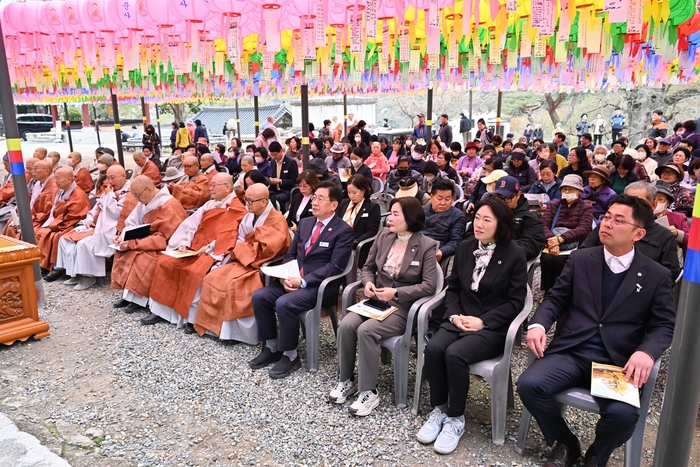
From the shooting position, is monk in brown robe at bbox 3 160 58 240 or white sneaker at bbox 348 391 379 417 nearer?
white sneaker at bbox 348 391 379 417

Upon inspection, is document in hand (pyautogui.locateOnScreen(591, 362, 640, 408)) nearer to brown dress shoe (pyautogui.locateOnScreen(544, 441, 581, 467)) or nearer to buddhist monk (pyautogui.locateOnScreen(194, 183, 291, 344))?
brown dress shoe (pyautogui.locateOnScreen(544, 441, 581, 467))

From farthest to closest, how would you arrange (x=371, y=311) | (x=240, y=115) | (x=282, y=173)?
(x=240, y=115), (x=282, y=173), (x=371, y=311)

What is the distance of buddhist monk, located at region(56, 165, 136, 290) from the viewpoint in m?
5.96

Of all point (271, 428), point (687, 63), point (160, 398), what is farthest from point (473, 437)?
point (687, 63)

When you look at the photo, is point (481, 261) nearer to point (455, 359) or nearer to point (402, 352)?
point (455, 359)

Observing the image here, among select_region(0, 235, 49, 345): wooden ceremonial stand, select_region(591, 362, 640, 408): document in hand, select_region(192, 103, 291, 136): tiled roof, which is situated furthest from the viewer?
select_region(192, 103, 291, 136): tiled roof

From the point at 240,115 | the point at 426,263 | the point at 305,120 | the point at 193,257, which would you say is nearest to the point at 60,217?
the point at 193,257

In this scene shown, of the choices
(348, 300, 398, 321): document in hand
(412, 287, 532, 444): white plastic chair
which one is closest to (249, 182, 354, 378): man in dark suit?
(348, 300, 398, 321): document in hand

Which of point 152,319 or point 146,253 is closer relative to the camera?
point 152,319

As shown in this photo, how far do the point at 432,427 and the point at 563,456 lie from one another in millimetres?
740

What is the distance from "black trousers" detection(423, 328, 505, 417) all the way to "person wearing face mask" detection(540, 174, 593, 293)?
1.79m

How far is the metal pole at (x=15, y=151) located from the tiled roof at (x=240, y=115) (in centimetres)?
2574

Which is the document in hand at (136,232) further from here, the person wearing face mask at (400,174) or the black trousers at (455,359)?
the black trousers at (455,359)

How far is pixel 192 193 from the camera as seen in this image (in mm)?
6559
